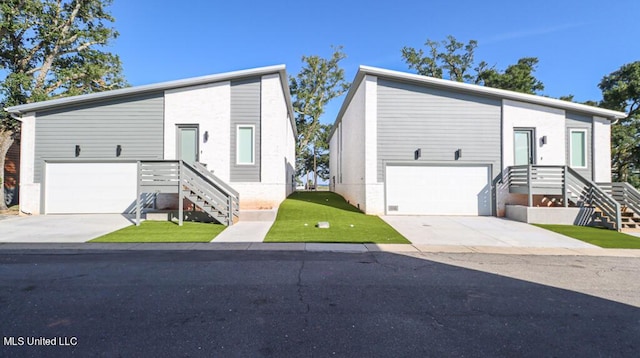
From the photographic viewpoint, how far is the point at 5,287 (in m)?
3.97

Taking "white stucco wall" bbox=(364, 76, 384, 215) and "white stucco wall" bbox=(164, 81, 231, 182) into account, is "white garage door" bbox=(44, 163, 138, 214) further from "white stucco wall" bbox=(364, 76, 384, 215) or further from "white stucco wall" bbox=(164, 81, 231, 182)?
"white stucco wall" bbox=(364, 76, 384, 215)

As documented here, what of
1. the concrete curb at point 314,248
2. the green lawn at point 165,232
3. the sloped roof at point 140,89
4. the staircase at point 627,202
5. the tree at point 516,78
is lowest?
the concrete curb at point 314,248

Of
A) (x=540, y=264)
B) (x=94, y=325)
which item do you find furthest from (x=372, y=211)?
(x=94, y=325)

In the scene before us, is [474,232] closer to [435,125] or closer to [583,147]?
[435,125]

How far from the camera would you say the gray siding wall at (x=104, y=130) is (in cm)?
1156

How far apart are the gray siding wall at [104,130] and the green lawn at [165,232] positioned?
3.94 meters

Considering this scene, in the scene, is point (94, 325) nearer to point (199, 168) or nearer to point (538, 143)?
point (199, 168)

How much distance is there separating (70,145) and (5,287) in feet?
33.2

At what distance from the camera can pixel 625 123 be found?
67.6 feet

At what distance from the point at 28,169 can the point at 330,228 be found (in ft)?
42.2

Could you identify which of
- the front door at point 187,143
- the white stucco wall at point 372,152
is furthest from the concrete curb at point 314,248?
the front door at point 187,143

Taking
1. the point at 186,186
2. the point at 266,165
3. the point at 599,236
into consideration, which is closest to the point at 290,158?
the point at 266,165

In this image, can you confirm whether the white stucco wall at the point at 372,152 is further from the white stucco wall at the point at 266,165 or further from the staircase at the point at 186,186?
the staircase at the point at 186,186

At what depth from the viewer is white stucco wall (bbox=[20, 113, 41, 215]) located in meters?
11.3
